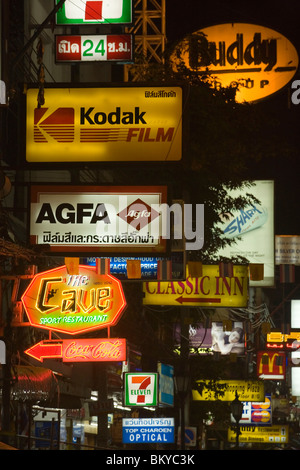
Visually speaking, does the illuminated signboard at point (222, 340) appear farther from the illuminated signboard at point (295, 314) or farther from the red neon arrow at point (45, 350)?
the red neon arrow at point (45, 350)

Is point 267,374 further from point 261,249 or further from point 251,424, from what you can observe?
point 261,249

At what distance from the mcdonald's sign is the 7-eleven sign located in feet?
56.1

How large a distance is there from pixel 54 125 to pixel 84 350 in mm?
5726

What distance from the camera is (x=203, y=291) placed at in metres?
23.5

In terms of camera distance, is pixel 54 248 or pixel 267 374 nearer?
pixel 54 248

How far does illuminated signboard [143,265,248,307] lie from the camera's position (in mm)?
23250

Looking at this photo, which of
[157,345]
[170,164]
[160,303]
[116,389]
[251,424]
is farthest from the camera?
[251,424]

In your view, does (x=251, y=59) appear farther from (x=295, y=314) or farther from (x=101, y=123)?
(x=295, y=314)

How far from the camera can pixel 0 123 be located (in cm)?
1625

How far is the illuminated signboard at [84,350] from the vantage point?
16.6 m

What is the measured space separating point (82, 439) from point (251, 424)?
13.0 m

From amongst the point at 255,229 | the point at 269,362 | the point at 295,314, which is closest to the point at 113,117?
the point at 255,229

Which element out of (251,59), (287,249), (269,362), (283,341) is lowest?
(269,362)

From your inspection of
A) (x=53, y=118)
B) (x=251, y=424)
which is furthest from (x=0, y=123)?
(x=251, y=424)
